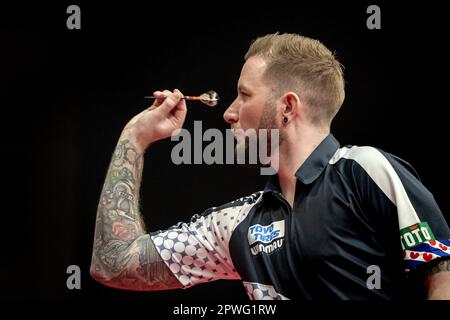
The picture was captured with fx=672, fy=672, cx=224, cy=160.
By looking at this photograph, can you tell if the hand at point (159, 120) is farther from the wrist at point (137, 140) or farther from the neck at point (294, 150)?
the neck at point (294, 150)

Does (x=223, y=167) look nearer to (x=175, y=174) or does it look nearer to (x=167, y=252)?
(x=175, y=174)

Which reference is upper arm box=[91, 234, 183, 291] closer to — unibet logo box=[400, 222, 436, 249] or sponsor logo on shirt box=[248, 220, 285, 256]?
sponsor logo on shirt box=[248, 220, 285, 256]

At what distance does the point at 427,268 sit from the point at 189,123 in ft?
4.15

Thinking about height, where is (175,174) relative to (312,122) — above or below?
below

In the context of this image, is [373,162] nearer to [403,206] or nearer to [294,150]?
[403,206]

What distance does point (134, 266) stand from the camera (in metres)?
1.77

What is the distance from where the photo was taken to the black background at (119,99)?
7.96 feet

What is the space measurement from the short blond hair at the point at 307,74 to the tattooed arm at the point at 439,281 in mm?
514

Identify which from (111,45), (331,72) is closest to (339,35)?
(331,72)

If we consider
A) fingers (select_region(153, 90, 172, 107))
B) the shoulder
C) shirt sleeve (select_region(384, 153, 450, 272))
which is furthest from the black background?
shirt sleeve (select_region(384, 153, 450, 272))

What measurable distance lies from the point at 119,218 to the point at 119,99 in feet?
2.90

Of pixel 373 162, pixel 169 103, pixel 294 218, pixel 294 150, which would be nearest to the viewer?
pixel 373 162

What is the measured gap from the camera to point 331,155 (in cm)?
167

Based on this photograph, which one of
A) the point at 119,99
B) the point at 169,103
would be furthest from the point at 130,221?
the point at 119,99
